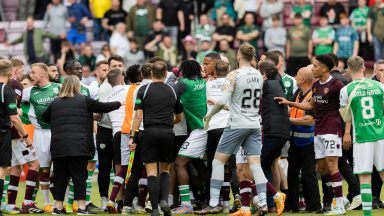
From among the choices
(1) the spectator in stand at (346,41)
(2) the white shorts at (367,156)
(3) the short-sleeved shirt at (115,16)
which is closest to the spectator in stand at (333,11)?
(1) the spectator in stand at (346,41)

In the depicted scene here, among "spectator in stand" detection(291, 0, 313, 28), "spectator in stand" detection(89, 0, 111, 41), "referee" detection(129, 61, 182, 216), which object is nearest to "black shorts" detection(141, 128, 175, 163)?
"referee" detection(129, 61, 182, 216)

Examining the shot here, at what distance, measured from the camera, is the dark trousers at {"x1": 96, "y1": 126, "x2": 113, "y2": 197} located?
1759cm

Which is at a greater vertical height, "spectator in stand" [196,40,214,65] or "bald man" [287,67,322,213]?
"spectator in stand" [196,40,214,65]

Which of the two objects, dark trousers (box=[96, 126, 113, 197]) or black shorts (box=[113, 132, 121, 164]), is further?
dark trousers (box=[96, 126, 113, 197])

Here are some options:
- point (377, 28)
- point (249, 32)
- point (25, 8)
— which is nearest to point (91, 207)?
point (249, 32)

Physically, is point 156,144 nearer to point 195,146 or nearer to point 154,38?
point 195,146

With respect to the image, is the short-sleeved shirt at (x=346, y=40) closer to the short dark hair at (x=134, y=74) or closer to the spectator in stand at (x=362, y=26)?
the spectator in stand at (x=362, y=26)

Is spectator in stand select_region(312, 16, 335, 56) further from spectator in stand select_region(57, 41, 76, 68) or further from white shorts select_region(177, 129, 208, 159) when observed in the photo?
white shorts select_region(177, 129, 208, 159)

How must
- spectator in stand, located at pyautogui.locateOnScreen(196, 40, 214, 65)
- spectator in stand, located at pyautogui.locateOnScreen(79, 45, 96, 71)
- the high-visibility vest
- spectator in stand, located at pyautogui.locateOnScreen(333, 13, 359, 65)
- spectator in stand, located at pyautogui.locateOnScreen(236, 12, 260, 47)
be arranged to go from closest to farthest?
the high-visibility vest
spectator in stand, located at pyautogui.locateOnScreen(196, 40, 214, 65)
spectator in stand, located at pyautogui.locateOnScreen(333, 13, 359, 65)
spectator in stand, located at pyautogui.locateOnScreen(236, 12, 260, 47)
spectator in stand, located at pyautogui.locateOnScreen(79, 45, 96, 71)

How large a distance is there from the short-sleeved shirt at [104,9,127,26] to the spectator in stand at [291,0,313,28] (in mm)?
4769

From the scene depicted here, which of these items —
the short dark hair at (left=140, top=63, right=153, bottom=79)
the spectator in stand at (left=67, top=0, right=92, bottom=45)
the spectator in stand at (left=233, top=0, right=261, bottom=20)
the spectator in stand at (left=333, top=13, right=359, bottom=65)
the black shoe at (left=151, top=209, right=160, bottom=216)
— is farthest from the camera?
the spectator in stand at (left=67, top=0, right=92, bottom=45)

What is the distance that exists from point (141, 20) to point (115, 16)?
3.37 feet

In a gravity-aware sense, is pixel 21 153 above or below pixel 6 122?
below

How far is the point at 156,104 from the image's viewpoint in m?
15.7
